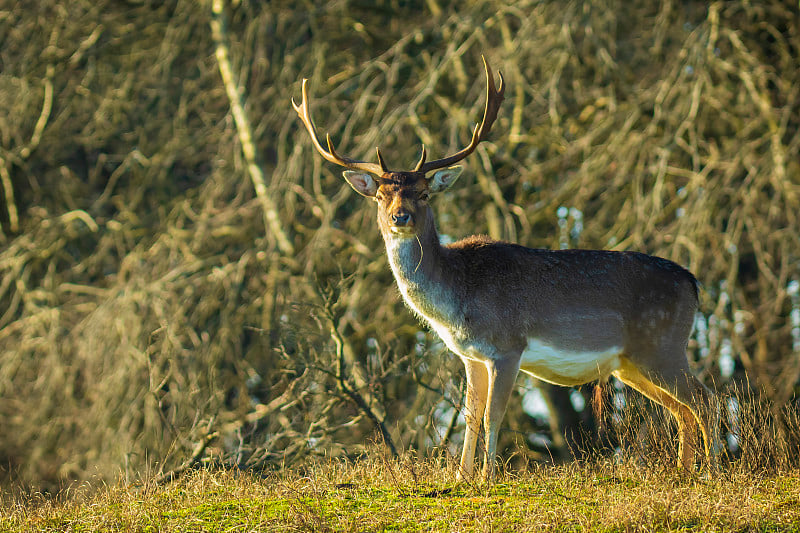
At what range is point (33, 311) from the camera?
14.2 m

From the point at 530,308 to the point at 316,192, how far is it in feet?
18.5

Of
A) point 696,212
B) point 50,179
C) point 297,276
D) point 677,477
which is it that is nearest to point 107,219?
point 50,179

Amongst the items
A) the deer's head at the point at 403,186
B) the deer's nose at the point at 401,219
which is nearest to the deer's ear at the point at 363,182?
the deer's head at the point at 403,186

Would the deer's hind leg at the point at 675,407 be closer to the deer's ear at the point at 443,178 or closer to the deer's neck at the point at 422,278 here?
the deer's neck at the point at 422,278

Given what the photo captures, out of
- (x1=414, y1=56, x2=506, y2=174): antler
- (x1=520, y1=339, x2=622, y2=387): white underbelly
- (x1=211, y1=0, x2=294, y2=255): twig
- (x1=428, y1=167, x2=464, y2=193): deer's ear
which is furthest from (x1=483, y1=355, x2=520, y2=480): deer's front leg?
(x1=211, y1=0, x2=294, y2=255): twig

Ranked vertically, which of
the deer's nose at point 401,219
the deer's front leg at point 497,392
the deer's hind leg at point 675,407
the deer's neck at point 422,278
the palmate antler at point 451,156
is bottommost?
the deer's hind leg at point 675,407

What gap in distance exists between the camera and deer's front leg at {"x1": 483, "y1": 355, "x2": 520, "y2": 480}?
671 centimetres

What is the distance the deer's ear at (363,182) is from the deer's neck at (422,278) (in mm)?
338

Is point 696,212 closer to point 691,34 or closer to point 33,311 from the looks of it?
point 691,34

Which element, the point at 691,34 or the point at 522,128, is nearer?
the point at 691,34

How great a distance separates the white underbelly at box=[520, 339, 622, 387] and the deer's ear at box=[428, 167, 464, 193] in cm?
126

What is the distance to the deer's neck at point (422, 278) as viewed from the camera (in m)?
7.00

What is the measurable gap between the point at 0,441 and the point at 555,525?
467 inches

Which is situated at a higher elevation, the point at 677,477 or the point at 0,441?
the point at 677,477
